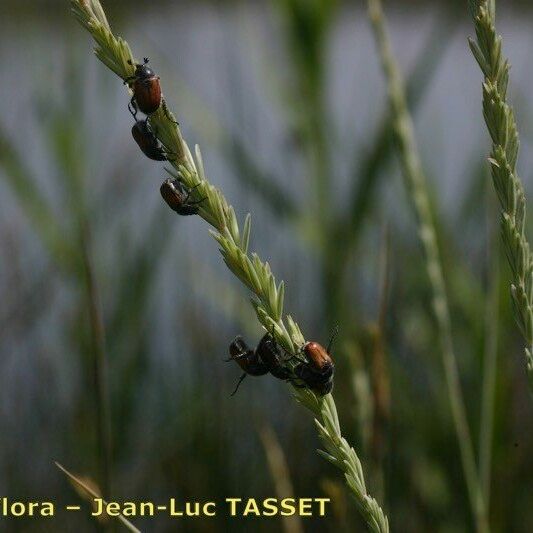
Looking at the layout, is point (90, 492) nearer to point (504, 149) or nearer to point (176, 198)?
point (176, 198)

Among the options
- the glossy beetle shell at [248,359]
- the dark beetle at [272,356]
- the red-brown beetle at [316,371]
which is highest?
the glossy beetle shell at [248,359]

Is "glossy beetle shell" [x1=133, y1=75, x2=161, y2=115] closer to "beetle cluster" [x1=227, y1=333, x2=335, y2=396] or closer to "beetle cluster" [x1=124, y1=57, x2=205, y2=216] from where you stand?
"beetle cluster" [x1=124, y1=57, x2=205, y2=216]

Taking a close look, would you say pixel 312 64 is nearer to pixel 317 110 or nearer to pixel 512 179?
pixel 317 110

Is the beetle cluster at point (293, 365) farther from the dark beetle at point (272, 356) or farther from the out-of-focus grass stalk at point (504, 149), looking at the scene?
the out-of-focus grass stalk at point (504, 149)

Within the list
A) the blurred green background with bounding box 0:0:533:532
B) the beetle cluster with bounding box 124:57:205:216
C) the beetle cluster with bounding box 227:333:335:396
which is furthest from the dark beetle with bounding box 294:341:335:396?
the blurred green background with bounding box 0:0:533:532

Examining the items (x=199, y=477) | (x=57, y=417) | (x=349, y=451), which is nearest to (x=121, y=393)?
(x=199, y=477)

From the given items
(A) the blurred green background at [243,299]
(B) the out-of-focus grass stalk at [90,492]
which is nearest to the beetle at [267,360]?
(B) the out-of-focus grass stalk at [90,492]

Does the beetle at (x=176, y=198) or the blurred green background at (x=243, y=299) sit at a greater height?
the blurred green background at (x=243, y=299)

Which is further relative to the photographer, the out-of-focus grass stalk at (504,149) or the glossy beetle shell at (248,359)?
the glossy beetle shell at (248,359)
